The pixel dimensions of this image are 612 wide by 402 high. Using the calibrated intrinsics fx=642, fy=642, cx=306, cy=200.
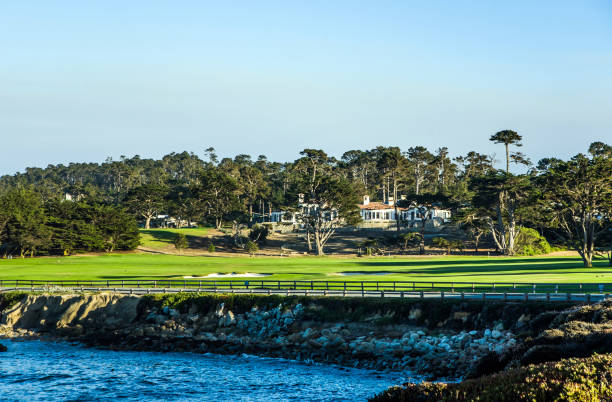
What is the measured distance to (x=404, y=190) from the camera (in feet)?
640

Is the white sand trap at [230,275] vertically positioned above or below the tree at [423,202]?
below

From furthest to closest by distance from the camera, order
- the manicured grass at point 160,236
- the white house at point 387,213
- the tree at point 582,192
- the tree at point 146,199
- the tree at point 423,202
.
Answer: the tree at point 146,199, the white house at point 387,213, the manicured grass at point 160,236, the tree at point 423,202, the tree at point 582,192

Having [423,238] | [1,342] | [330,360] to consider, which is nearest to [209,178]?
[423,238]

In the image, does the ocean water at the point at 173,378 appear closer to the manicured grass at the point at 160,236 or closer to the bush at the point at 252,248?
the bush at the point at 252,248

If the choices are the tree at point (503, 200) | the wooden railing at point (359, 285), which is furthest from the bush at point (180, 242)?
the wooden railing at point (359, 285)

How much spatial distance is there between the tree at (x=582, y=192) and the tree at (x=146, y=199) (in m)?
93.3

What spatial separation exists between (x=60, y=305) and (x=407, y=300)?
29679 mm

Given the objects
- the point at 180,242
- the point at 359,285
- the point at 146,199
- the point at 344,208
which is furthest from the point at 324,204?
the point at 359,285

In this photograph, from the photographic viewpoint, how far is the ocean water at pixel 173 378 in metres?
35.2

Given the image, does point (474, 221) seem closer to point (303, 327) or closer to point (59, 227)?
point (59, 227)

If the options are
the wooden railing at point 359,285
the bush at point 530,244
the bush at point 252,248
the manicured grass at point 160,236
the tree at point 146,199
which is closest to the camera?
the wooden railing at point 359,285

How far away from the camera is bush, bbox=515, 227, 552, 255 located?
118m

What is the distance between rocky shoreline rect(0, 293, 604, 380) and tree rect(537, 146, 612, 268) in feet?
159

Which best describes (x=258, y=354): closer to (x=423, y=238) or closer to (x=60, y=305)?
(x=60, y=305)
